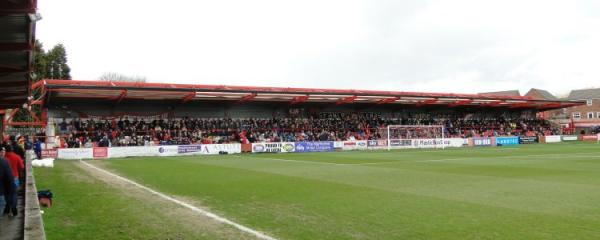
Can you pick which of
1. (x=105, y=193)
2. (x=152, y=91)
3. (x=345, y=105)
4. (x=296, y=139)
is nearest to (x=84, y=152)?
(x=152, y=91)

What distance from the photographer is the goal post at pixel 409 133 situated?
155 ft

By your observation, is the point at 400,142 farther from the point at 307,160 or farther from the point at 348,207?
the point at 348,207

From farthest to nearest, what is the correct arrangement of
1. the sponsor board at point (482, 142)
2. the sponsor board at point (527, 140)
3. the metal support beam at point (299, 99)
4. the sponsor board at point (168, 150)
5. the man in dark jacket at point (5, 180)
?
1. the sponsor board at point (527, 140)
2. the sponsor board at point (482, 142)
3. the metal support beam at point (299, 99)
4. the sponsor board at point (168, 150)
5. the man in dark jacket at point (5, 180)

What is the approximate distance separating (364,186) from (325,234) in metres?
7.02

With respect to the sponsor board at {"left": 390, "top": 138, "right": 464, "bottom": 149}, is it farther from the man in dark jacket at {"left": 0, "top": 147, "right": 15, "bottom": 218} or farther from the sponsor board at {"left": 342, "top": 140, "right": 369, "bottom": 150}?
the man in dark jacket at {"left": 0, "top": 147, "right": 15, "bottom": 218}

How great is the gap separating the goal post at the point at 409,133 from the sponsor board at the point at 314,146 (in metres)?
6.59

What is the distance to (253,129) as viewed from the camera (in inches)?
1828

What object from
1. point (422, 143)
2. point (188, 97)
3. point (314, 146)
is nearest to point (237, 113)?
point (188, 97)

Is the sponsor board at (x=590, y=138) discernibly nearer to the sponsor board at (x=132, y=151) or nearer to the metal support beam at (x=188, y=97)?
the metal support beam at (x=188, y=97)

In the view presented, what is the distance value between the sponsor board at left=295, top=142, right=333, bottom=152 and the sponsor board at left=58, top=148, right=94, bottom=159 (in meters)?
17.0

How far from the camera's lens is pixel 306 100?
155 feet

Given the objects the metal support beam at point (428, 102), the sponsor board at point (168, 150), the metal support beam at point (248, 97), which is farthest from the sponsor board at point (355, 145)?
the sponsor board at point (168, 150)

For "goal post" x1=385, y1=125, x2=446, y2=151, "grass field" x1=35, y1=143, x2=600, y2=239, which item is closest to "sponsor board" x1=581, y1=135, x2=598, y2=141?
"goal post" x1=385, y1=125, x2=446, y2=151

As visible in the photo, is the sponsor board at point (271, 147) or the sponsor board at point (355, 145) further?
the sponsor board at point (355, 145)
